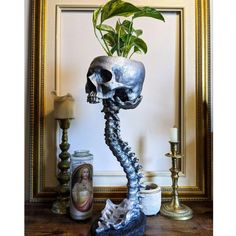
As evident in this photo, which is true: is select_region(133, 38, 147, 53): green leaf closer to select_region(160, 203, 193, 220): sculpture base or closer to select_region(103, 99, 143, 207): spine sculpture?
select_region(103, 99, 143, 207): spine sculpture

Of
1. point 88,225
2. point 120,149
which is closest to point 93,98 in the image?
point 120,149

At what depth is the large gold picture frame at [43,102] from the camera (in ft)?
3.23

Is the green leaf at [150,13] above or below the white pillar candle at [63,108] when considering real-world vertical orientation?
above

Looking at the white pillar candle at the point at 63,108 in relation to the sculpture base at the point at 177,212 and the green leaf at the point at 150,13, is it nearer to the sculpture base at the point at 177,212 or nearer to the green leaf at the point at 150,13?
the green leaf at the point at 150,13

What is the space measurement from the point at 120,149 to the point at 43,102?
428 mm

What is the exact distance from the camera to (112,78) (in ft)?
2.19

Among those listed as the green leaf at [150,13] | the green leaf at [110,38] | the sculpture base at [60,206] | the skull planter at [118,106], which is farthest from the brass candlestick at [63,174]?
the green leaf at [150,13]

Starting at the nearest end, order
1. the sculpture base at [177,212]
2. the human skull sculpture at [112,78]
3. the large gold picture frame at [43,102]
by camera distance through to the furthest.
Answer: the human skull sculpture at [112,78] → the sculpture base at [177,212] → the large gold picture frame at [43,102]

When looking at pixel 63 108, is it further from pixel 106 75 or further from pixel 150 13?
pixel 150 13

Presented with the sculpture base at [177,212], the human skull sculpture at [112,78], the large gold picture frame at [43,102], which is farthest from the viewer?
the large gold picture frame at [43,102]

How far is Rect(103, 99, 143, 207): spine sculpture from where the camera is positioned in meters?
0.72

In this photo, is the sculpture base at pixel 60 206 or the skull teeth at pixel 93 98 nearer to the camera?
the skull teeth at pixel 93 98
